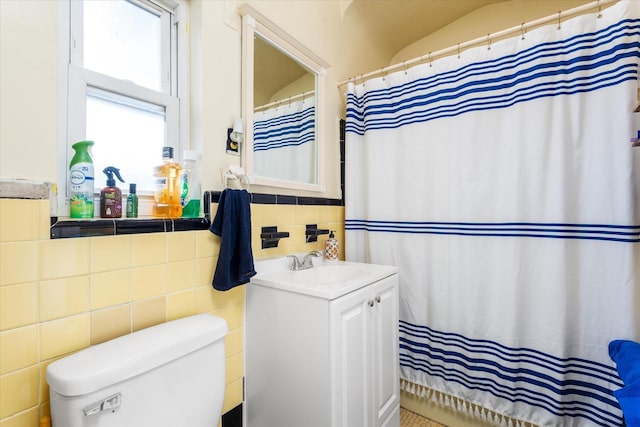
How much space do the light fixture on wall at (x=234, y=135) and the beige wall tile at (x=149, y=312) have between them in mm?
628

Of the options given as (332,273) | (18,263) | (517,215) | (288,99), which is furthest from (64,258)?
(517,215)

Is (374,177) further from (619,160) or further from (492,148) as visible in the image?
(619,160)

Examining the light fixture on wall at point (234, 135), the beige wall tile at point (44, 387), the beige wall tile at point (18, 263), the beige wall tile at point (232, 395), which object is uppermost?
the light fixture on wall at point (234, 135)

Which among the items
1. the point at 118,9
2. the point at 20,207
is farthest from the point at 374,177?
the point at 20,207

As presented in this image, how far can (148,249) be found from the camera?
3.12ft

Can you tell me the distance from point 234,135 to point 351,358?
100 centimetres

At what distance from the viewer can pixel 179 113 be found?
1.16m

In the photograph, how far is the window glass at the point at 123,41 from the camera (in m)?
0.97

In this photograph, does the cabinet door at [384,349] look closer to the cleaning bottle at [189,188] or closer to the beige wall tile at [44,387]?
the cleaning bottle at [189,188]

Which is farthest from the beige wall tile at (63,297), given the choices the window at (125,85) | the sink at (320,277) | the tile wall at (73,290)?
the sink at (320,277)

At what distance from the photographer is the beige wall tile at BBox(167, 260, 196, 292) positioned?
101 cm

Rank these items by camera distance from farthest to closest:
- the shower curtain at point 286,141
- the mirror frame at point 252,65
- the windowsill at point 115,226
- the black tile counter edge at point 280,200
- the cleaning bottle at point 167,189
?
the shower curtain at point 286,141 < the mirror frame at point 252,65 < the black tile counter edge at point 280,200 < the cleaning bottle at point 167,189 < the windowsill at point 115,226

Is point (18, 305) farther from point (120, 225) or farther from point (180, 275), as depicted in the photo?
point (180, 275)

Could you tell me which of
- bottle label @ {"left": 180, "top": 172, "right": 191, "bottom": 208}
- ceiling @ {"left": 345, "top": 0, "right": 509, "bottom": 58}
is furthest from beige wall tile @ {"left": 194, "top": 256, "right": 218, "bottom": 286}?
ceiling @ {"left": 345, "top": 0, "right": 509, "bottom": 58}
